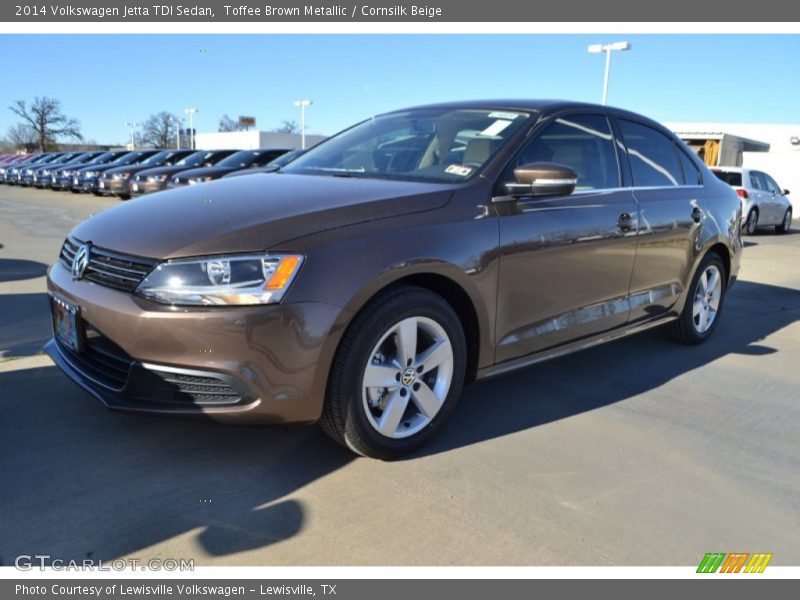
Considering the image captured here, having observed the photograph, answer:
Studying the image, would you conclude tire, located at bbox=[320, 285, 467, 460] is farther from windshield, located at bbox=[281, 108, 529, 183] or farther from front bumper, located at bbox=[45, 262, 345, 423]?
windshield, located at bbox=[281, 108, 529, 183]

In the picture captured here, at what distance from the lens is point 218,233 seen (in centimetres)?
266

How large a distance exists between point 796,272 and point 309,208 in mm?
9332

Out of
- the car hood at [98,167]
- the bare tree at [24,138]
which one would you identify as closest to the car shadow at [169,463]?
the car hood at [98,167]

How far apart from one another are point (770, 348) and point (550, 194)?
319 centimetres

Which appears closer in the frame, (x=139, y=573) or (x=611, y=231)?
(x=139, y=573)

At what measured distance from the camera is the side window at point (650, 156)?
4422 mm

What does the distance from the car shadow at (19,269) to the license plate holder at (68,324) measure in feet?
12.7

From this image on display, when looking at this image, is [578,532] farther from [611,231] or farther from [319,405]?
[611,231]

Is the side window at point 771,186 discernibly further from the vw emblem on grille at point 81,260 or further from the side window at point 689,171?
the vw emblem on grille at point 81,260

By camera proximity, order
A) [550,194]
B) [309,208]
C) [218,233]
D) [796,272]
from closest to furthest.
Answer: [218,233] → [309,208] → [550,194] → [796,272]

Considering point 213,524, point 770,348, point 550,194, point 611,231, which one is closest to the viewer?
point 213,524

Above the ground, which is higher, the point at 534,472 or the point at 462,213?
the point at 462,213

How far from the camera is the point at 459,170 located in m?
3.42
